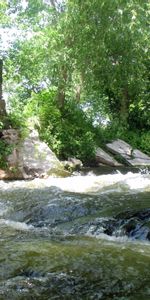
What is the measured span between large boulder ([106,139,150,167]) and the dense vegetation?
648 mm

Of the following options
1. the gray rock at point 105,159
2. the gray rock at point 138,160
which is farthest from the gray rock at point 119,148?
the gray rock at point 105,159

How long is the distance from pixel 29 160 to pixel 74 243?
8.11 metres

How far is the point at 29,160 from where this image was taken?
1392 cm

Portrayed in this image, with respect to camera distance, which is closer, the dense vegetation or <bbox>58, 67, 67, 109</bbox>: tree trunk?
the dense vegetation

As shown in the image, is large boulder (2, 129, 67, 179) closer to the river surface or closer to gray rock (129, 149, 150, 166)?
the river surface

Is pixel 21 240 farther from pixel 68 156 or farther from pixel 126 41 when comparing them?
pixel 126 41

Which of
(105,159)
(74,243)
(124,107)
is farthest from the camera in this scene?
(124,107)

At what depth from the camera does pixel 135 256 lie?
527 centimetres

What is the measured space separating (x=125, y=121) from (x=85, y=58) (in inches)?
346

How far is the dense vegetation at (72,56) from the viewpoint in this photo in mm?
17297

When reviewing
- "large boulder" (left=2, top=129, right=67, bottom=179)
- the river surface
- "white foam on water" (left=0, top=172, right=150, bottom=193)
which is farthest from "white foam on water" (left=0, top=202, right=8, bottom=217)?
"large boulder" (left=2, top=129, right=67, bottom=179)

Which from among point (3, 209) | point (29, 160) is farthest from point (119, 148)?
point (3, 209)

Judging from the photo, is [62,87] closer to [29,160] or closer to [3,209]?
[29,160]

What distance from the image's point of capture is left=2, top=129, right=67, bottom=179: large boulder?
44.2ft
